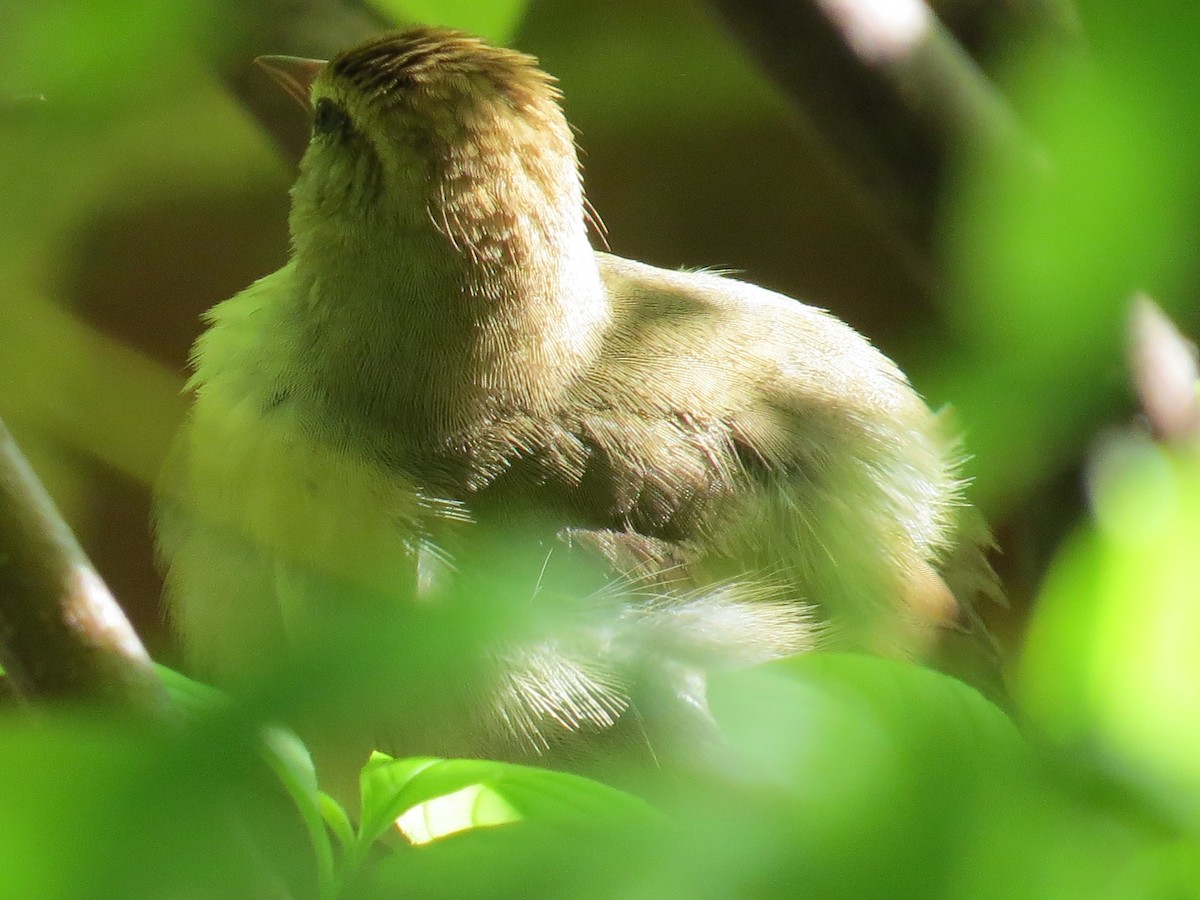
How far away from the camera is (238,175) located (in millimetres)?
796

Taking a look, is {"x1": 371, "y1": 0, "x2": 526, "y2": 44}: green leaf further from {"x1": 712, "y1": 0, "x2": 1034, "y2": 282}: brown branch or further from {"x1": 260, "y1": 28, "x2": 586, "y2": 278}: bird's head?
{"x1": 260, "y1": 28, "x2": 586, "y2": 278}: bird's head

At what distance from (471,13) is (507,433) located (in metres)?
0.61

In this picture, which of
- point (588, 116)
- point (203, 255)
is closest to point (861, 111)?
point (588, 116)

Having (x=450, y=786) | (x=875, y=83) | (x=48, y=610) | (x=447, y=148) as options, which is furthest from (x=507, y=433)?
(x=48, y=610)

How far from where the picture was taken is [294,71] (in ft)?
4.28

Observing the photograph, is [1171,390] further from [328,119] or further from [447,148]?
[328,119]

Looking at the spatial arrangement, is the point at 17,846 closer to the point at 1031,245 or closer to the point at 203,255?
the point at 1031,245

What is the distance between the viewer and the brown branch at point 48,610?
406mm

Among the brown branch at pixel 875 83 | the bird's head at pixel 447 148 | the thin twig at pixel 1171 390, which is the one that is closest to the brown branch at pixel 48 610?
the thin twig at pixel 1171 390

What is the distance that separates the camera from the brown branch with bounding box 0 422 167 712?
406 mm

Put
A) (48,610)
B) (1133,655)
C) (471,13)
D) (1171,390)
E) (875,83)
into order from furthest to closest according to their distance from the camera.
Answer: (875,83)
(1171,390)
(471,13)
(48,610)
(1133,655)

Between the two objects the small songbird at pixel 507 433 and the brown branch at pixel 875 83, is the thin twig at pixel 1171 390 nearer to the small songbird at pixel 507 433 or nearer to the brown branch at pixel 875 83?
the brown branch at pixel 875 83

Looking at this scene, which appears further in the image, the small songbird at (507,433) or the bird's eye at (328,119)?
the bird's eye at (328,119)

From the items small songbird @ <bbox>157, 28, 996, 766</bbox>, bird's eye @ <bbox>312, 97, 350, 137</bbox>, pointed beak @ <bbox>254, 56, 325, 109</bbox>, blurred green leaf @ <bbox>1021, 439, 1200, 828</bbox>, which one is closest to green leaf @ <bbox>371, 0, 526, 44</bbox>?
blurred green leaf @ <bbox>1021, 439, 1200, 828</bbox>
